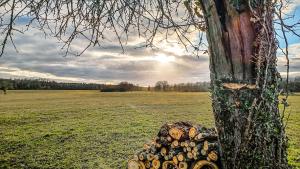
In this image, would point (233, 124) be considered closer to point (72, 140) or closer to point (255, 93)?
point (255, 93)

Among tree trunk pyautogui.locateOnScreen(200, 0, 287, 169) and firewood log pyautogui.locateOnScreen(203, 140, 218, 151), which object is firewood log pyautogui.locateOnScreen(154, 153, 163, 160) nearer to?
firewood log pyautogui.locateOnScreen(203, 140, 218, 151)

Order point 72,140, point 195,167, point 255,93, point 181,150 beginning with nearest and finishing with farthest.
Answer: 1. point 255,93
2. point 195,167
3. point 181,150
4. point 72,140

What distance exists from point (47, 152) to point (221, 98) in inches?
270

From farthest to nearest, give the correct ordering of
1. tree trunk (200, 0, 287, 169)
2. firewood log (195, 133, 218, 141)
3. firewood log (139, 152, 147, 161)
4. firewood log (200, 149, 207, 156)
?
1. firewood log (139, 152, 147, 161)
2. firewood log (195, 133, 218, 141)
3. firewood log (200, 149, 207, 156)
4. tree trunk (200, 0, 287, 169)

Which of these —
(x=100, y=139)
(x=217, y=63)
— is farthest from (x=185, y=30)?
(x=100, y=139)

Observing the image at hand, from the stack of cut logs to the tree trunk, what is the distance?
1134 millimetres

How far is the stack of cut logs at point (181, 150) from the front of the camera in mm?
→ 5531

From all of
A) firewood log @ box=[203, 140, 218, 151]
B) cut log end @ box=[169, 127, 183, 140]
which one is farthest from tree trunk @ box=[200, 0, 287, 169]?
cut log end @ box=[169, 127, 183, 140]

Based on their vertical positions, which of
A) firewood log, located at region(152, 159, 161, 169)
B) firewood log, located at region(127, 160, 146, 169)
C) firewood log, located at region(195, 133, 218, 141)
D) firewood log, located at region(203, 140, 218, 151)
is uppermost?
firewood log, located at region(195, 133, 218, 141)

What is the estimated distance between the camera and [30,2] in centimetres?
579

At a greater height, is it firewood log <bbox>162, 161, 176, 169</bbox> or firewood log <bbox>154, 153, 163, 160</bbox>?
firewood log <bbox>154, 153, 163, 160</bbox>

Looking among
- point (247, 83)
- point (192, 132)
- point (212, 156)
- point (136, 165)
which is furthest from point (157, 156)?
point (247, 83)

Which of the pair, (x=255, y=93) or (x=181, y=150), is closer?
(x=255, y=93)

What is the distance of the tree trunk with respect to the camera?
4.21 metres
